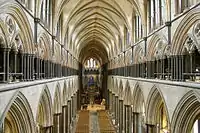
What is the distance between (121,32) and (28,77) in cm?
1831

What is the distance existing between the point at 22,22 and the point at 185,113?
23.9 ft

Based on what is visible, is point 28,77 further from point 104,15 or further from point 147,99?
point 104,15

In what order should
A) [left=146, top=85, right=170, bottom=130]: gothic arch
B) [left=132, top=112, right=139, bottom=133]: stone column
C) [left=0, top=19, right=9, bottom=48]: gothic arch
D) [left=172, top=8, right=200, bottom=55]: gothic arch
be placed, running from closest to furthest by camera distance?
[left=0, top=19, right=9, bottom=48]: gothic arch
[left=172, top=8, right=200, bottom=55]: gothic arch
[left=146, top=85, right=170, bottom=130]: gothic arch
[left=132, top=112, right=139, bottom=133]: stone column

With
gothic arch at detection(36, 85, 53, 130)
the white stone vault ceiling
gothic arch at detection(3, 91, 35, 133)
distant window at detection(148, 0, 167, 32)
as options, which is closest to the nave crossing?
the white stone vault ceiling

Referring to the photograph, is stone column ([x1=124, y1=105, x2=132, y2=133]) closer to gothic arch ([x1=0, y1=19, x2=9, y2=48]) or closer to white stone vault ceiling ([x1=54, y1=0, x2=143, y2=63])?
white stone vault ceiling ([x1=54, y1=0, x2=143, y2=63])

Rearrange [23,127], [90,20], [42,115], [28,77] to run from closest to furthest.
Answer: [23,127] → [28,77] → [42,115] → [90,20]

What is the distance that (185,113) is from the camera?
1001 centimetres

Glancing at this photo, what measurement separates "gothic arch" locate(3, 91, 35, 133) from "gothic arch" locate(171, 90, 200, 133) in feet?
19.5

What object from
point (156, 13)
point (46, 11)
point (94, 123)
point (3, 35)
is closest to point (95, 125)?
point (94, 123)

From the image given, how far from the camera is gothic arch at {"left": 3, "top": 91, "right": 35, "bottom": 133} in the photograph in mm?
9602

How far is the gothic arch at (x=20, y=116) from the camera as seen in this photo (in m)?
9.60

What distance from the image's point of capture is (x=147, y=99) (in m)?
15.7

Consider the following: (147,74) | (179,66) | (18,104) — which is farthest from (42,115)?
(179,66)

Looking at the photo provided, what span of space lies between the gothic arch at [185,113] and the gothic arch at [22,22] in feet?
22.0
